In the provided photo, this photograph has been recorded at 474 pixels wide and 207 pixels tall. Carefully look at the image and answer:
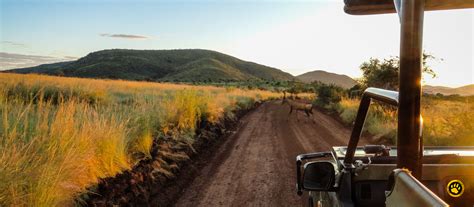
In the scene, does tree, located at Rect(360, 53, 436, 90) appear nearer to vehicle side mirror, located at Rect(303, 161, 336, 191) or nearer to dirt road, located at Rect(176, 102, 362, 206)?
dirt road, located at Rect(176, 102, 362, 206)

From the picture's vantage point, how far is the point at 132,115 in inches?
372

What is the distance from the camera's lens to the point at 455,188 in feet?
8.97

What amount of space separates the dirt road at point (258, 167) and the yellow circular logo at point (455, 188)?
13.4 feet

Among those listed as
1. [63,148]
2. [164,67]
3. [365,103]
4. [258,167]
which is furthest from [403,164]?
[164,67]

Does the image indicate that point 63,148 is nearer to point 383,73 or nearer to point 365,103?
point 365,103

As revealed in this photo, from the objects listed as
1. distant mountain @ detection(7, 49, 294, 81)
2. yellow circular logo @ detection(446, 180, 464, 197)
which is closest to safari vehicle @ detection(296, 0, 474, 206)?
yellow circular logo @ detection(446, 180, 464, 197)

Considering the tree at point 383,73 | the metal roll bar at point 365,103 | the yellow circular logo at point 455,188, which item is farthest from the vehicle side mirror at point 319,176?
the tree at point 383,73

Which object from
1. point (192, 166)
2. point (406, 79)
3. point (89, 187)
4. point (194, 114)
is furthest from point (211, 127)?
point (406, 79)

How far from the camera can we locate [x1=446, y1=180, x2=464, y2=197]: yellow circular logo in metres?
2.71

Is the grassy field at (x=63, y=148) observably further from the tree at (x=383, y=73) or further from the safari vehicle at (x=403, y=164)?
the tree at (x=383, y=73)

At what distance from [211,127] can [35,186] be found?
33.2 feet

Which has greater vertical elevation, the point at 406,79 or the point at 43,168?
the point at 406,79

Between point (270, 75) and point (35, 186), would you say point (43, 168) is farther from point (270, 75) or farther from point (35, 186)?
point (270, 75)

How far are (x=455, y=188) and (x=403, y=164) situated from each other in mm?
1331
